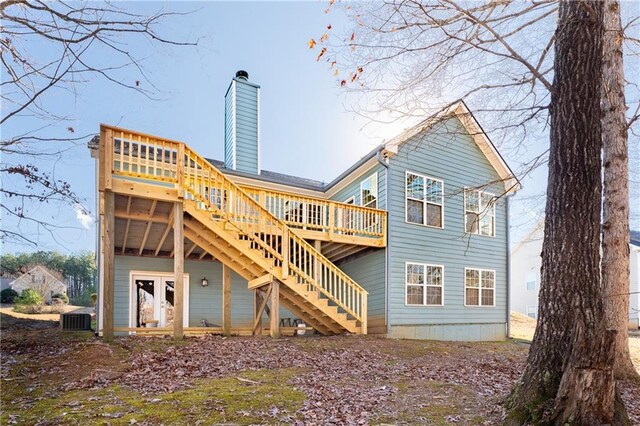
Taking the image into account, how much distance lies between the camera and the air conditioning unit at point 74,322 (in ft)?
33.4

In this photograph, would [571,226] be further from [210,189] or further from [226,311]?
[226,311]

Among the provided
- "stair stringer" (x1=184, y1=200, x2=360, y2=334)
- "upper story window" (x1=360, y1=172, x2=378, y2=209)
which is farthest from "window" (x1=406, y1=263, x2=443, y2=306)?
"stair stringer" (x1=184, y1=200, x2=360, y2=334)

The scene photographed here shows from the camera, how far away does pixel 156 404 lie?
14.6ft

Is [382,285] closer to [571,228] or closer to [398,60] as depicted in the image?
[398,60]

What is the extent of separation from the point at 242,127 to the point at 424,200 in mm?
6863

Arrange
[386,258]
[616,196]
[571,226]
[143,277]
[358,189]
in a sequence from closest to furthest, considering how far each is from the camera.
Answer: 1. [571,226]
2. [616,196]
3. [143,277]
4. [386,258]
5. [358,189]

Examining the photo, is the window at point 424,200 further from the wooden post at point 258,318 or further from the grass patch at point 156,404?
the grass patch at point 156,404

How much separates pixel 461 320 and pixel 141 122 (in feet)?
35.8

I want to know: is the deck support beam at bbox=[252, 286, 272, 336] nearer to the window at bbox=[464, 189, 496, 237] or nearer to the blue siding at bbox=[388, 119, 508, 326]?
the blue siding at bbox=[388, 119, 508, 326]

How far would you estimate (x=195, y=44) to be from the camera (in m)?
5.03

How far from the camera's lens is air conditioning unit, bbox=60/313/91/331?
33.4 ft

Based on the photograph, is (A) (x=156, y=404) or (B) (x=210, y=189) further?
(B) (x=210, y=189)

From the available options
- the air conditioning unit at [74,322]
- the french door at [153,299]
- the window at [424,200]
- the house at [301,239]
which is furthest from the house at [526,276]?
the air conditioning unit at [74,322]

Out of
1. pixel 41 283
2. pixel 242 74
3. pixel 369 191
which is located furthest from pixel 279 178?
pixel 41 283
